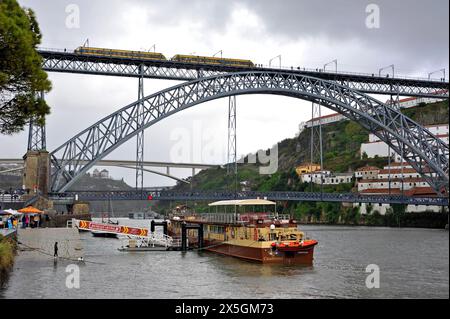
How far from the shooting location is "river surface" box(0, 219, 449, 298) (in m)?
23.5

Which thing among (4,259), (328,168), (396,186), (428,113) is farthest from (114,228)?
(428,113)

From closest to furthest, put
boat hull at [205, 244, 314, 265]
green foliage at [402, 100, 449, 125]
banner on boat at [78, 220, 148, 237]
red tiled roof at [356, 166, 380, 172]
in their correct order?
boat hull at [205, 244, 314, 265] < banner on boat at [78, 220, 148, 237] < red tiled roof at [356, 166, 380, 172] < green foliage at [402, 100, 449, 125]

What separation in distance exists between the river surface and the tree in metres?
7.20

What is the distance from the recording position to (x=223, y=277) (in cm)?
2898

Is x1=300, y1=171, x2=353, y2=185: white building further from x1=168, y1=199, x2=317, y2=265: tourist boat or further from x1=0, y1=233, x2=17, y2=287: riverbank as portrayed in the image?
x1=0, y1=233, x2=17, y2=287: riverbank

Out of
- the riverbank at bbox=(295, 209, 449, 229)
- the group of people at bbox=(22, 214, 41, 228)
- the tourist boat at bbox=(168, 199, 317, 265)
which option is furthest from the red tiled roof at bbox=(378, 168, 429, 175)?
the group of people at bbox=(22, 214, 41, 228)

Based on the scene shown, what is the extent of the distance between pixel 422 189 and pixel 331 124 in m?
81.2

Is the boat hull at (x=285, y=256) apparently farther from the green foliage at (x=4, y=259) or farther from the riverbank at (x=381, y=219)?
the riverbank at (x=381, y=219)

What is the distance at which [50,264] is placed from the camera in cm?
2802

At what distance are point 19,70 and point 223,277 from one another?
14.3 m

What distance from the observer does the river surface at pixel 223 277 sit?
Answer: 2348cm

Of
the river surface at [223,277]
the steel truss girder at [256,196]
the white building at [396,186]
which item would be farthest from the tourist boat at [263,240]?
the white building at [396,186]
